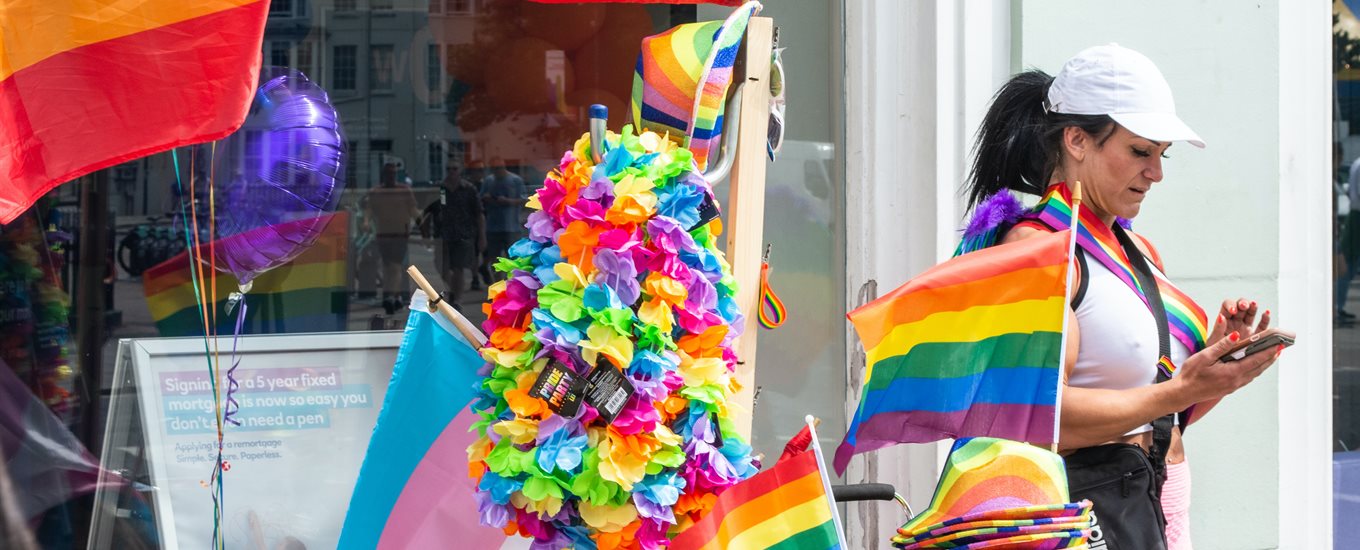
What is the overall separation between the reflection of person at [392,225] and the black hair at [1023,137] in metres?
1.58

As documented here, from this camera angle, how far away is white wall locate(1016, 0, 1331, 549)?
3389 millimetres

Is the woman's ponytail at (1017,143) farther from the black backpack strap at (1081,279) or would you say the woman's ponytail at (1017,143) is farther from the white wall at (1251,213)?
the white wall at (1251,213)

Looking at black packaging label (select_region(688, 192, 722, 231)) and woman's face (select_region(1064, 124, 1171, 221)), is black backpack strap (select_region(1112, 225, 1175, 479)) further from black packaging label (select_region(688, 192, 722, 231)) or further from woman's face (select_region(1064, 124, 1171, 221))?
black packaging label (select_region(688, 192, 722, 231))

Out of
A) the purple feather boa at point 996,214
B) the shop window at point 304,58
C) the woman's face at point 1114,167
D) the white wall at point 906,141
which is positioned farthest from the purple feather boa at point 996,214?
the shop window at point 304,58

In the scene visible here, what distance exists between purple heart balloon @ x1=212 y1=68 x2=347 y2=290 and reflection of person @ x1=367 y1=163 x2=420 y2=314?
1.34 feet

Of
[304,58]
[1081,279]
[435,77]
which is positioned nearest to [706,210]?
[1081,279]

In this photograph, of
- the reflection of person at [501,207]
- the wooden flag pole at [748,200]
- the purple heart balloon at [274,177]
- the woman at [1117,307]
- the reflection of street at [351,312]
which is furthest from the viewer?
the reflection of person at [501,207]

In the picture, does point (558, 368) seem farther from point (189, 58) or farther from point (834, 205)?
point (834, 205)

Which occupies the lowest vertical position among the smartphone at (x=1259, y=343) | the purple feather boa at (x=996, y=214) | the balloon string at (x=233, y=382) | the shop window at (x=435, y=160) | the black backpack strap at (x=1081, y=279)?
the balloon string at (x=233, y=382)

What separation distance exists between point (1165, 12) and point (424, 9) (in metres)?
2.01

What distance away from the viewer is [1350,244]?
3.92m

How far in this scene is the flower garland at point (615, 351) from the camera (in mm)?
1988

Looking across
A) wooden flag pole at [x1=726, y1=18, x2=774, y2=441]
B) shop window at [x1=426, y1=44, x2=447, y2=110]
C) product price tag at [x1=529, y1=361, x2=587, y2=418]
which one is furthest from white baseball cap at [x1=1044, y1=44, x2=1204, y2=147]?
shop window at [x1=426, y1=44, x2=447, y2=110]

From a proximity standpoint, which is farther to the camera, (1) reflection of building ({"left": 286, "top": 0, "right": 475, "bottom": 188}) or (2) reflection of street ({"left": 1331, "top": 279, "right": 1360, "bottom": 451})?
(2) reflection of street ({"left": 1331, "top": 279, "right": 1360, "bottom": 451})
